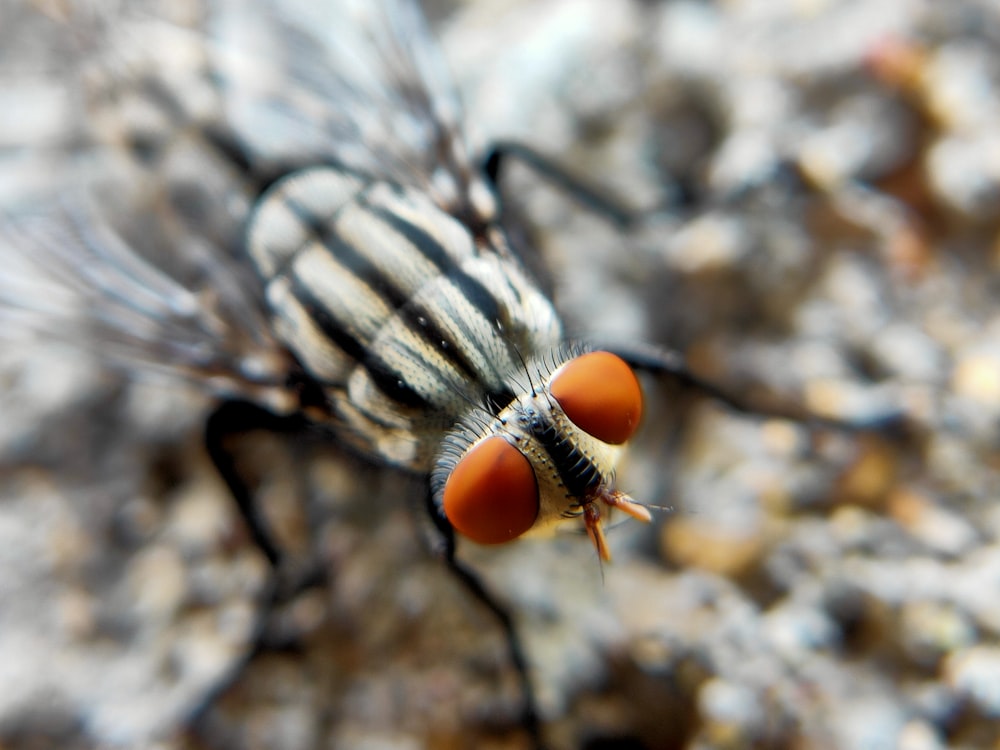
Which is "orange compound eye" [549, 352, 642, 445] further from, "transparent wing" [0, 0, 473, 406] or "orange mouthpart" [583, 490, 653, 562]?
"transparent wing" [0, 0, 473, 406]

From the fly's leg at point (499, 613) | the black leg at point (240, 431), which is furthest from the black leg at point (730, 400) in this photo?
the black leg at point (240, 431)

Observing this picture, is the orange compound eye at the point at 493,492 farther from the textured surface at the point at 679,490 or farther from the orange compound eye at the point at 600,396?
the textured surface at the point at 679,490

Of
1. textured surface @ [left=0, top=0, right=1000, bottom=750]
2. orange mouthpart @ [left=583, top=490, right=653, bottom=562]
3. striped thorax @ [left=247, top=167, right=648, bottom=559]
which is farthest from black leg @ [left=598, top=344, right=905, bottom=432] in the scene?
orange mouthpart @ [left=583, top=490, right=653, bottom=562]

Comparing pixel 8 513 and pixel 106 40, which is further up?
pixel 106 40

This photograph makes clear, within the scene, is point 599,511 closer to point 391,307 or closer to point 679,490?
point 679,490

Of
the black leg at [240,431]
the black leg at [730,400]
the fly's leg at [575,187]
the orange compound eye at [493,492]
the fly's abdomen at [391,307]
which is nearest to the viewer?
the orange compound eye at [493,492]

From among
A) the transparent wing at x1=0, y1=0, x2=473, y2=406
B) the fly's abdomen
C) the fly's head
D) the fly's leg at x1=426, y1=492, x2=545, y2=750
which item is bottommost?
the fly's leg at x1=426, y1=492, x2=545, y2=750

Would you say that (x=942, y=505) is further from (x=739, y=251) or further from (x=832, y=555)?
(x=739, y=251)

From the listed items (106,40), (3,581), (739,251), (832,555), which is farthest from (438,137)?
(3,581)
